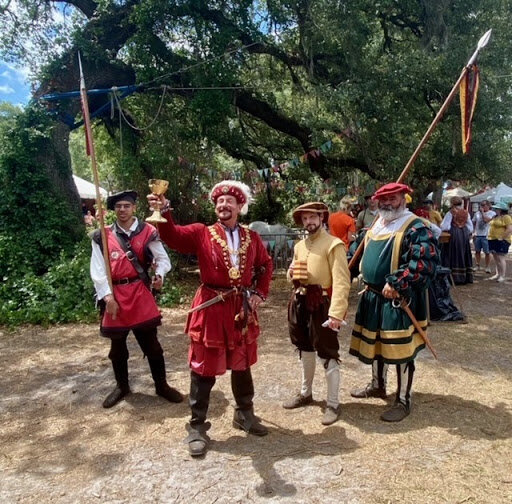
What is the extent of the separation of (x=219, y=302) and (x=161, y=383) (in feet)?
4.34

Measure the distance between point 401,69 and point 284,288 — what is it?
176 inches

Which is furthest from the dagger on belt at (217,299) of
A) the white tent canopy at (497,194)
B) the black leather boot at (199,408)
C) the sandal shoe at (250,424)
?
the white tent canopy at (497,194)

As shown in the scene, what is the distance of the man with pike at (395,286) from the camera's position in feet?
10.6

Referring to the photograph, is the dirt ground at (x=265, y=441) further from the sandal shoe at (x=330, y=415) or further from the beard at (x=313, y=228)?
the beard at (x=313, y=228)

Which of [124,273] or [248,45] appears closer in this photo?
[124,273]

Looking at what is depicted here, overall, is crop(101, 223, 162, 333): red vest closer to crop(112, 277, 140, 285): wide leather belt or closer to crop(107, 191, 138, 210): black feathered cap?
crop(112, 277, 140, 285): wide leather belt

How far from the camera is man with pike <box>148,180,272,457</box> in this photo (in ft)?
9.95

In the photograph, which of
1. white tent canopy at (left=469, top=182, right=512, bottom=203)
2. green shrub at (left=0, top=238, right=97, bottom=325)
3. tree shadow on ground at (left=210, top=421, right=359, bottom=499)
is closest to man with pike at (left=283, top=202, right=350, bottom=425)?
tree shadow on ground at (left=210, top=421, right=359, bottom=499)

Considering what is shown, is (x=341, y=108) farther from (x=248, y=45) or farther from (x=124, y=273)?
(x=124, y=273)

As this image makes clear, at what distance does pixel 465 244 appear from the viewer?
8.62m

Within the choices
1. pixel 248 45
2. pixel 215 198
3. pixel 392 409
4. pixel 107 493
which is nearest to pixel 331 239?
pixel 215 198

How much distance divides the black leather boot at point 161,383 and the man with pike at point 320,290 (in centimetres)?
119

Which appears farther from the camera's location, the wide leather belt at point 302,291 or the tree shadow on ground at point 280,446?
the wide leather belt at point 302,291

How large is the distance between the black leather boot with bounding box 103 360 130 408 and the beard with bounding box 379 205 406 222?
250cm
